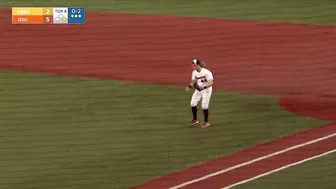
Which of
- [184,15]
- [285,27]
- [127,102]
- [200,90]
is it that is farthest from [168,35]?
[200,90]

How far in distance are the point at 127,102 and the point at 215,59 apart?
303 centimetres

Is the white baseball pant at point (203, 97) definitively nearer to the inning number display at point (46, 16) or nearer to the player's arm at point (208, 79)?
the player's arm at point (208, 79)

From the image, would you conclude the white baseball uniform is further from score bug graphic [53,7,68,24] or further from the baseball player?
score bug graphic [53,7,68,24]

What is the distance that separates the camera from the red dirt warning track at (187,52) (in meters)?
18.2

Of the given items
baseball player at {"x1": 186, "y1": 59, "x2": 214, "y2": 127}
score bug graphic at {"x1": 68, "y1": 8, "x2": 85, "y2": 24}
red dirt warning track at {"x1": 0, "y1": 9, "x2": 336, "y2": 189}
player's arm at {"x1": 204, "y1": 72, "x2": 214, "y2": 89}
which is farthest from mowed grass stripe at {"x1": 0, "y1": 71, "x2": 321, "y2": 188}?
score bug graphic at {"x1": 68, "y1": 8, "x2": 85, "y2": 24}

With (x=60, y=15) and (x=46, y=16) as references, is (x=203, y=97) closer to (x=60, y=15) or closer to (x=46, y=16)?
(x=60, y=15)

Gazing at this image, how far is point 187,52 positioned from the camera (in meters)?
20.0

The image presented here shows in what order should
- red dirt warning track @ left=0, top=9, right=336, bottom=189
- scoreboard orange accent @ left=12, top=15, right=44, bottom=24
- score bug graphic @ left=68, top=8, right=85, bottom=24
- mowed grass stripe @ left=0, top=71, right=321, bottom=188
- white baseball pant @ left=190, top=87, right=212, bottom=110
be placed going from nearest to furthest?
1. mowed grass stripe @ left=0, top=71, right=321, bottom=188
2. white baseball pant @ left=190, top=87, right=212, bottom=110
3. red dirt warning track @ left=0, top=9, right=336, bottom=189
4. scoreboard orange accent @ left=12, top=15, right=44, bottom=24
5. score bug graphic @ left=68, top=8, right=85, bottom=24

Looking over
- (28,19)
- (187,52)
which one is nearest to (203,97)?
(187,52)

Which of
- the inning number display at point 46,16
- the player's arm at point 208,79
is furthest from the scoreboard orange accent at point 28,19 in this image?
the player's arm at point 208,79

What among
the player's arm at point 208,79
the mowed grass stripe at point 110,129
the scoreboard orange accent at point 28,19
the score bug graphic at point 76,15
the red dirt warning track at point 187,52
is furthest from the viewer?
the score bug graphic at point 76,15

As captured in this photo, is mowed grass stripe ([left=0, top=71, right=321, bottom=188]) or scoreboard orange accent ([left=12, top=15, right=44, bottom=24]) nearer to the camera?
mowed grass stripe ([left=0, top=71, right=321, bottom=188])

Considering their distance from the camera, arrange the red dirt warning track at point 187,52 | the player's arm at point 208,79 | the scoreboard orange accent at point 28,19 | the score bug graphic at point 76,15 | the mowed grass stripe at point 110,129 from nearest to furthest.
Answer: the mowed grass stripe at point 110,129 < the player's arm at point 208,79 < the red dirt warning track at point 187,52 < the scoreboard orange accent at point 28,19 < the score bug graphic at point 76,15

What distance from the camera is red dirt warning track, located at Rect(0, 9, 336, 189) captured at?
18.2 metres
